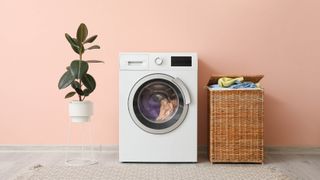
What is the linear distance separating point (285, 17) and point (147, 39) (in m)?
1.19

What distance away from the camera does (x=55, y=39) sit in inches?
155

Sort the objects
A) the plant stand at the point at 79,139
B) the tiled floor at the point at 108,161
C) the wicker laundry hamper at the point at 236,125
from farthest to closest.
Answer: the plant stand at the point at 79,139 < the wicker laundry hamper at the point at 236,125 < the tiled floor at the point at 108,161

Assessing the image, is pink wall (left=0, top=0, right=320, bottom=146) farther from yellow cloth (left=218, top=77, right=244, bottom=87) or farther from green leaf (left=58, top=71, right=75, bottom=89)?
green leaf (left=58, top=71, right=75, bottom=89)

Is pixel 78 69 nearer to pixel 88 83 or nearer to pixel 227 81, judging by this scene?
pixel 88 83

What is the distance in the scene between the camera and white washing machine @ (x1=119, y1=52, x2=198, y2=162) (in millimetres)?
3410

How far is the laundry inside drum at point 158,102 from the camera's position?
345 centimetres

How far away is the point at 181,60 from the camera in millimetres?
3434

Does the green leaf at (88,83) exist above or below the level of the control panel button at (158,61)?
below

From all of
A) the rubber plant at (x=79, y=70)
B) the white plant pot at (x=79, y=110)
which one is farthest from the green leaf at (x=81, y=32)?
the white plant pot at (x=79, y=110)

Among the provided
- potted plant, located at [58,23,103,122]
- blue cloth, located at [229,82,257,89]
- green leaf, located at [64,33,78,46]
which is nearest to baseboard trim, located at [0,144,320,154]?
potted plant, located at [58,23,103,122]

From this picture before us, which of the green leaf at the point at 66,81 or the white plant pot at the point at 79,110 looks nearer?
the green leaf at the point at 66,81

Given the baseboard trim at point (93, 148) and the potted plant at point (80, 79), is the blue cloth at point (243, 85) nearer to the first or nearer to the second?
the baseboard trim at point (93, 148)

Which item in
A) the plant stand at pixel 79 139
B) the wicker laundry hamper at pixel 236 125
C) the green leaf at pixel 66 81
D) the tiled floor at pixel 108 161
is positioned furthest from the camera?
the plant stand at pixel 79 139

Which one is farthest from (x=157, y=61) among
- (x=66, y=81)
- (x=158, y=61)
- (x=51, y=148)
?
(x=51, y=148)
